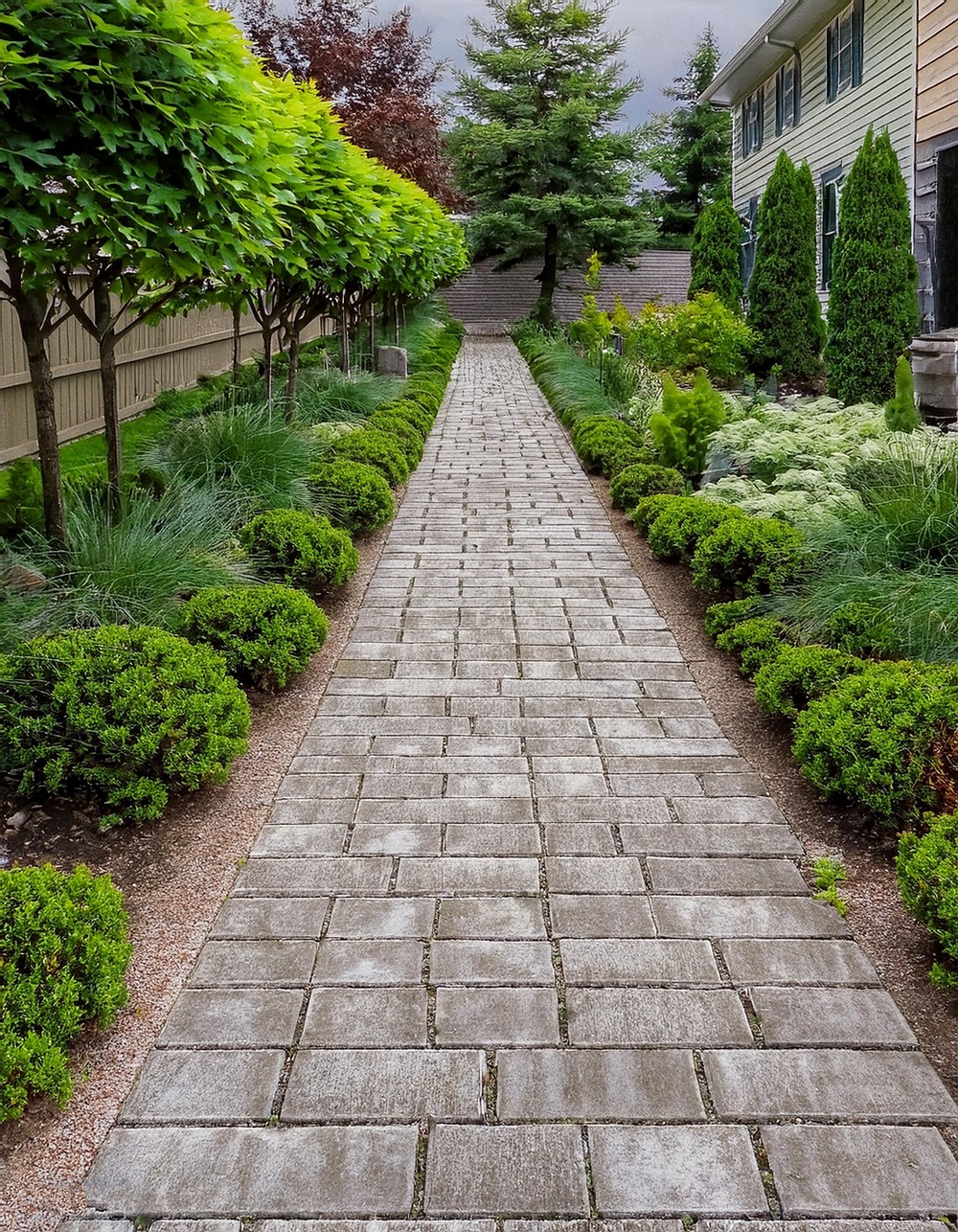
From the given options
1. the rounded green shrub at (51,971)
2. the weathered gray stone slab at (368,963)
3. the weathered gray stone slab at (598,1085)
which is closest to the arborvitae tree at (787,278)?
the weathered gray stone slab at (368,963)

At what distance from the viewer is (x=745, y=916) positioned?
9.97 feet

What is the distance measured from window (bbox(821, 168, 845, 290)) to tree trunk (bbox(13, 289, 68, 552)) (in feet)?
43.0

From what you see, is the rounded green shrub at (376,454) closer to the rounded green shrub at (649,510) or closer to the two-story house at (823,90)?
the rounded green shrub at (649,510)

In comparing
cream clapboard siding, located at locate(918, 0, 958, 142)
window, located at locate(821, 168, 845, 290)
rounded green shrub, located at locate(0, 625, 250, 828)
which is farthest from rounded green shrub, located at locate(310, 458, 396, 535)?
window, located at locate(821, 168, 845, 290)

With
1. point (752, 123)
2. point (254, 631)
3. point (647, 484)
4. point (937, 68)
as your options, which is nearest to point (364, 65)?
point (752, 123)

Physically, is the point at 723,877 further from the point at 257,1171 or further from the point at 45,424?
the point at 45,424

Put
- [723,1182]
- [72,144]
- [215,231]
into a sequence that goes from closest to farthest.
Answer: [723,1182]
[72,144]
[215,231]

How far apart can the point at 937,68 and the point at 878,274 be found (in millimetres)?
2507

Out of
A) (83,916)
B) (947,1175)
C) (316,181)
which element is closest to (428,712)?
(83,916)

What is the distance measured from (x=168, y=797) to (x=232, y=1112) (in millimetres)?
1587

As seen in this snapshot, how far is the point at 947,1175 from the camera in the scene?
2.11 meters

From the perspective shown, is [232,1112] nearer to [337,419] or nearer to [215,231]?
[215,231]

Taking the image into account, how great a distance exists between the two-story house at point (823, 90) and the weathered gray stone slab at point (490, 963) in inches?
470

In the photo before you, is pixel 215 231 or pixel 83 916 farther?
pixel 215 231
